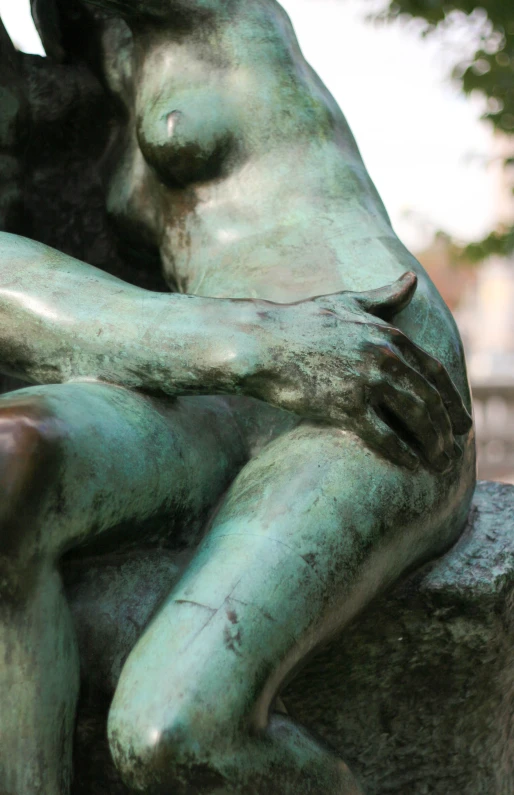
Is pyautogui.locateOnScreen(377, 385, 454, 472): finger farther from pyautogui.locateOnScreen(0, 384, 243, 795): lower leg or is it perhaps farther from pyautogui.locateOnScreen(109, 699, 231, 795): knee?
pyautogui.locateOnScreen(109, 699, 231, 795): knee

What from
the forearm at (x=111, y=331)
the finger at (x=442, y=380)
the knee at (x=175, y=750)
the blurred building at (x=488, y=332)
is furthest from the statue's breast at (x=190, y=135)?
the blurred building at (x=488, y=332)

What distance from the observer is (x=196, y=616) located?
4.96ft

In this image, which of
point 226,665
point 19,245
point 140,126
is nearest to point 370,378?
→ point 226,665

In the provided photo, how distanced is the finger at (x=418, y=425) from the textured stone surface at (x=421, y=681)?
272mm

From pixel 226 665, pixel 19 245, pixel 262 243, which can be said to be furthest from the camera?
pixel 262 243

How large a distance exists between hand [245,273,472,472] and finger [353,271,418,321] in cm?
5

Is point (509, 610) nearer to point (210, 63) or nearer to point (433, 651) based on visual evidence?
point (433, 651)

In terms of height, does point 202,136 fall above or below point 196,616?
above

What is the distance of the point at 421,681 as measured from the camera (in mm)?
2012

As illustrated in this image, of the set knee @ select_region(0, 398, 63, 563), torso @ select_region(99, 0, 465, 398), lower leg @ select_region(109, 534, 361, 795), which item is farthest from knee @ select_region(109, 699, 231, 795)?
torso @ select_region(99, 0, 465, 398)

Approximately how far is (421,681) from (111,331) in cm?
91

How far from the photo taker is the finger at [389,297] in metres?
1.83

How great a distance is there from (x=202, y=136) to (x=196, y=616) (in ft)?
3.52

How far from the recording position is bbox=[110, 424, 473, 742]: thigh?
1.46 meters
